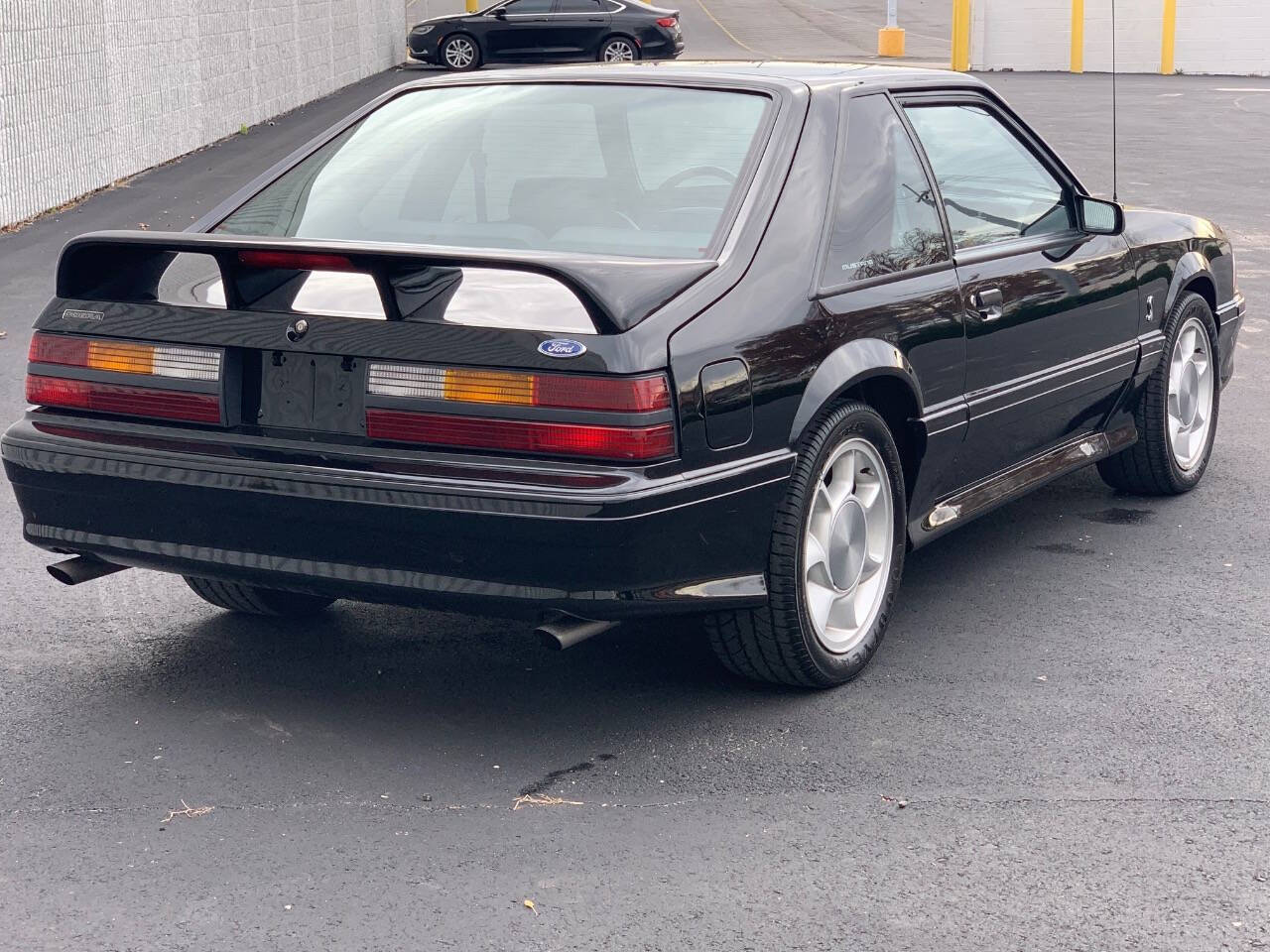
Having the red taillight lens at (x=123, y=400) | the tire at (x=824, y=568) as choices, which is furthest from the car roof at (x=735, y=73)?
the red taillight lens at (x=123, y=400)

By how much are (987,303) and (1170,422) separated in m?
1.65

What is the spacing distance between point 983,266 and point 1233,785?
1.76m

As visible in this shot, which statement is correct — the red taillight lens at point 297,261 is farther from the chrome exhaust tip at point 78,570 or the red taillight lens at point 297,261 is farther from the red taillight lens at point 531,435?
the chrome exhaust tip at point 78,570

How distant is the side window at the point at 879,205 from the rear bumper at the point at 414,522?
0.71 metres

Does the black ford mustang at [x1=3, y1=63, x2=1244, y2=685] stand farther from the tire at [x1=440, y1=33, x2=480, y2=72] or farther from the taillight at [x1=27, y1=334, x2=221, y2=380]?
the tire at [x1=440, y1=33, x2=480, y2=72]

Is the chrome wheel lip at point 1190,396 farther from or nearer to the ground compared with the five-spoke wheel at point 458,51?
nearer to the ground

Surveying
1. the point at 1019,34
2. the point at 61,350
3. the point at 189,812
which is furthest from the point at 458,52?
the point at 189,812

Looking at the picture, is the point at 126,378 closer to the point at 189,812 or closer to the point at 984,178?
the point at 189,812

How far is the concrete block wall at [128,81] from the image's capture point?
513 inches

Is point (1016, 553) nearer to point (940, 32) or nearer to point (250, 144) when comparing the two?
point (250, 144)

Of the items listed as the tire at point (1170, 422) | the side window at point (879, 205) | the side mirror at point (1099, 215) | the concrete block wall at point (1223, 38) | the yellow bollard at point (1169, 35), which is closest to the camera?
the side window at point (879, 205)

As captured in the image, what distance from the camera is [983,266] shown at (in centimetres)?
488

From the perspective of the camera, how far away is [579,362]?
357 centimetres

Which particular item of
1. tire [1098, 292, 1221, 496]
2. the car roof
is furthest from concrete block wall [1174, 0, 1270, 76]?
the car roof
